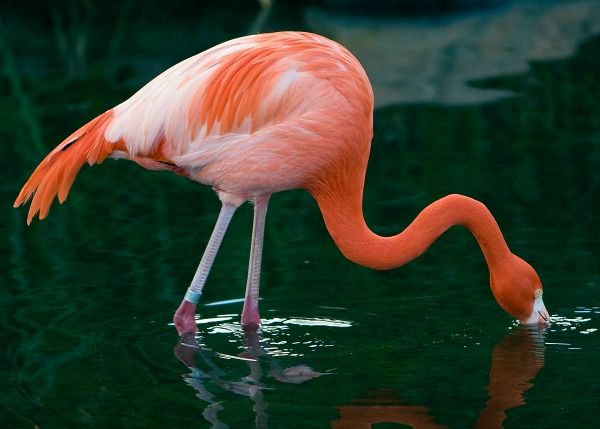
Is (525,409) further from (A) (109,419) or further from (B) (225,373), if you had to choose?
(A) (109,419)

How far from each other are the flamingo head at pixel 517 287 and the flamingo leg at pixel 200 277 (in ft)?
4.03

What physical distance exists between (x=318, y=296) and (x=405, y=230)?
91cm

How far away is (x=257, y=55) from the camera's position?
5.61 metres

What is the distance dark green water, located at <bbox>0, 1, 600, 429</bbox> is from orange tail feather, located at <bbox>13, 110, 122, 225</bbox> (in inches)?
25.2

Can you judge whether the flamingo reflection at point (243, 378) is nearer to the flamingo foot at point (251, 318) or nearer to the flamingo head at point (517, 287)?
the flamingo foot at point (251, 318)

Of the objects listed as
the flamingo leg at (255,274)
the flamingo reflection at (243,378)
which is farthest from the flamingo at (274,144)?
the flamingo reflection at (243,378)

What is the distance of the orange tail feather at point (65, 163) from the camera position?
573cm

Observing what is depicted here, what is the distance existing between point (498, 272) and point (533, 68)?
6.75m

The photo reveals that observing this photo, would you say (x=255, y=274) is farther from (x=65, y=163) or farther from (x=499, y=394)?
(x=499, y=394)

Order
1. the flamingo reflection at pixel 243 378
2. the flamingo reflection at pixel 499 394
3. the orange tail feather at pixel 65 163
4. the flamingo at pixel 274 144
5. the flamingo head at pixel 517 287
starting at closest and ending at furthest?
1. the flamingo reflection at pixel 499 394
2. the flamingo reflection at pixel 243 378
3. the flamingo at pixel 274 144
4. the flamingo head at pixel 517 287
5. the orange tail feather at pixel 65 163

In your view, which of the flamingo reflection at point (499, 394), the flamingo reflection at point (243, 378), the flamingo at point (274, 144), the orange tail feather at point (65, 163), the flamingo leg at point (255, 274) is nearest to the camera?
the flamingo reflection at point (499, 394)

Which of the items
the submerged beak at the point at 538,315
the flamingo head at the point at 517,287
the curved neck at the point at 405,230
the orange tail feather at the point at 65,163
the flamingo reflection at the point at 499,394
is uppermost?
the orange tail feather at the point at 65,163

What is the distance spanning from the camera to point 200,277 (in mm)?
5746

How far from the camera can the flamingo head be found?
562 cm
